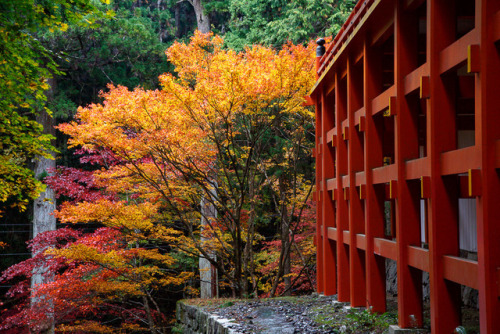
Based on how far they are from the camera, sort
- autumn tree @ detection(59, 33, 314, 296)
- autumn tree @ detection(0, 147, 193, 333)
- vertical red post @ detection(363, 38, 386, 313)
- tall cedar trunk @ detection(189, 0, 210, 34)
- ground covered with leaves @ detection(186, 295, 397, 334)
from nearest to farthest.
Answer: ground covered with leaves @ detection(186, 295, 397, 334)
vertical red post @ detection(363, 38, 386, 313)
autumn tree @ detection(59, 33, 314, 296)
autumn tree @ detection(0, 147, 193, 333)
tall cedar trunk @ detection(189, 0, 210, 34)

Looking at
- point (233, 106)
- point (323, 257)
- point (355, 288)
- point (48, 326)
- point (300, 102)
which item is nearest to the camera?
point (355, 288)

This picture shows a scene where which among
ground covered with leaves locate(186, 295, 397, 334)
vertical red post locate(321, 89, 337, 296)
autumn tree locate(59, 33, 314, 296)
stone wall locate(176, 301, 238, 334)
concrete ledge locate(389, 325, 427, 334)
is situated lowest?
stone wall locate(176, 301, 238, 334)

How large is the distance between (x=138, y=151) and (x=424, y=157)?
277 inches

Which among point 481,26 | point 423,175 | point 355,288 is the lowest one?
point 355,288

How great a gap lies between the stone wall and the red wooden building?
190cm

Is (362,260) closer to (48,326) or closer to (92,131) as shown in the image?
(92,131)

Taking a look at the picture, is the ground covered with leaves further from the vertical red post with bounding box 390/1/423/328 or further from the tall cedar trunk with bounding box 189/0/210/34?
the tall cedar trunk with bounding box 189/0/210/34

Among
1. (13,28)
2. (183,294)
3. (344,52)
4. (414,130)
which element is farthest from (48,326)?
(414,130)

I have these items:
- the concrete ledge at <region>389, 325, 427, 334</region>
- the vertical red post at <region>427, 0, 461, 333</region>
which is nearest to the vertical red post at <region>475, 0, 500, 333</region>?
the vertical red post at <region>427, 0, 461, 333</region>

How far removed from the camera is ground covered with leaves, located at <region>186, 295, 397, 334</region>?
5.58m

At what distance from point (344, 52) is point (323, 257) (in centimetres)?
352

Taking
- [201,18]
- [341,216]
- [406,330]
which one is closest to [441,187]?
[406,330]

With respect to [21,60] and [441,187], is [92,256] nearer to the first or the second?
[21,60]

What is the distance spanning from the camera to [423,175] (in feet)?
13.9
